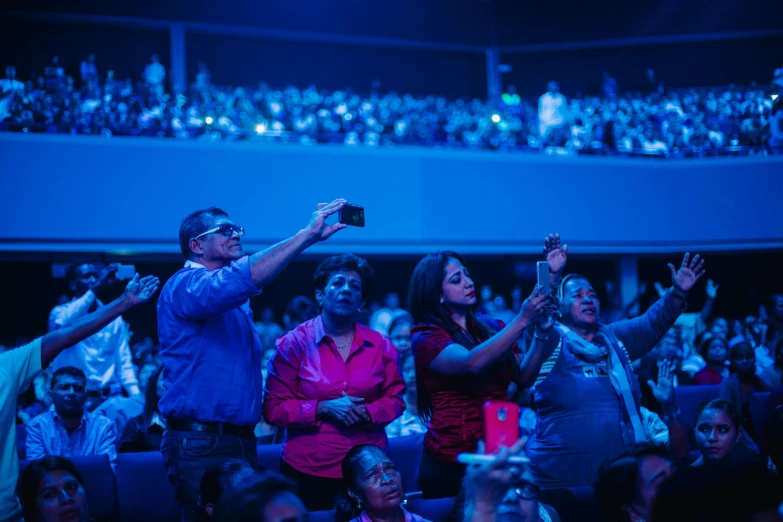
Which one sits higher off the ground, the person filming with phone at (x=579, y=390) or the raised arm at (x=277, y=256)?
the raised arm at (x=277, y=256)

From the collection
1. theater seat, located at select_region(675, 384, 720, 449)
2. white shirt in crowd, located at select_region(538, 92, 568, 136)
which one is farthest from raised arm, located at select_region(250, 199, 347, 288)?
white shirt in crowd, located at select_region(538, 92, 568, 136)

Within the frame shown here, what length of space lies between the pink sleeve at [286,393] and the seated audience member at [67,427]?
130 cm

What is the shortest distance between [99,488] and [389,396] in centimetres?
126

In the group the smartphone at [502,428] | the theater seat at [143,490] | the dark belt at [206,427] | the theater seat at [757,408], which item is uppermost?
the smartphone at [502,428]

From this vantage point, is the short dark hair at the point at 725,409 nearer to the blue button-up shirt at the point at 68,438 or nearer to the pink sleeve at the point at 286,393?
the pink sleeve at the point at 286,393

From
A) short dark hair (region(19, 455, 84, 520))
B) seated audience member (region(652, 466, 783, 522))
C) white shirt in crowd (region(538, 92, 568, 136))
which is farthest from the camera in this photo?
white shirt in crowd (region(538, 92, 568, 136))

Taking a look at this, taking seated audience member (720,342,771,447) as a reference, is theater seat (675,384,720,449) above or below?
below

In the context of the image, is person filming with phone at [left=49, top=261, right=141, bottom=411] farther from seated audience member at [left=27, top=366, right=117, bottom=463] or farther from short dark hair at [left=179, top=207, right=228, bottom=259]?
short dark hair at [left=179, top=207, right=228, bottom=259]

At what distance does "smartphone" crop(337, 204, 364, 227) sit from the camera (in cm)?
266

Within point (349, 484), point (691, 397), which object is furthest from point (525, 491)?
point (691, 397)

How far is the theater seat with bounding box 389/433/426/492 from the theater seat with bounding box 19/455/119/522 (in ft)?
3.88

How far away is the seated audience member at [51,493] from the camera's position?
8.64ft

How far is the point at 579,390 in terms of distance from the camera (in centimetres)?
307

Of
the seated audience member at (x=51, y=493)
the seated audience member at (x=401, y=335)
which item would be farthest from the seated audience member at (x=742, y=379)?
the seated audience member at (x=51, y=493)
